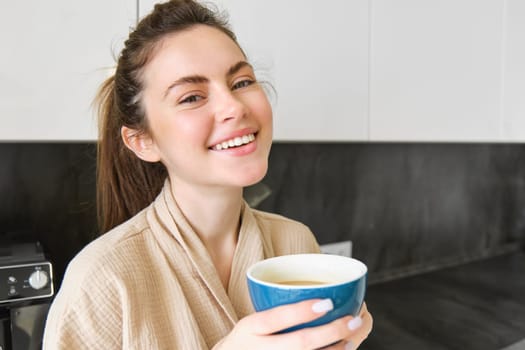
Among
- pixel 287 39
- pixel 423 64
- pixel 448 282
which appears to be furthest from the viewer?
pixel 448 282

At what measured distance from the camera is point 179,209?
30.0 inches

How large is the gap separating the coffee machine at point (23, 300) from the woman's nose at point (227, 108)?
0.41 meters

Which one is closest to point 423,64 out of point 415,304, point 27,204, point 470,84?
point 470,84

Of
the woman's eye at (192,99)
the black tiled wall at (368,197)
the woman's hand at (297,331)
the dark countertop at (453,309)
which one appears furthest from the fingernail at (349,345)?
the black tiled wall at (368,197)

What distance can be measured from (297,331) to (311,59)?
2.48 ft

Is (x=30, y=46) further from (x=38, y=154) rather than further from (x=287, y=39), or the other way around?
(x=287, y=39)

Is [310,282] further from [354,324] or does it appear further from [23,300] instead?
[23,300]

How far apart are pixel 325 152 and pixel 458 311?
2.10 ft

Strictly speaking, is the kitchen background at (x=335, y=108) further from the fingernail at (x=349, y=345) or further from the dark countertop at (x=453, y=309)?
the fingernail at (x=349, y=345)

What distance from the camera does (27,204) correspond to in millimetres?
1130

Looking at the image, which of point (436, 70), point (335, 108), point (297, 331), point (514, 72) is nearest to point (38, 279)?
point (297, 331)

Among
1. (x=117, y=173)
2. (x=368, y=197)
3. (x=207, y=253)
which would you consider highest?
(x=117, y=173)

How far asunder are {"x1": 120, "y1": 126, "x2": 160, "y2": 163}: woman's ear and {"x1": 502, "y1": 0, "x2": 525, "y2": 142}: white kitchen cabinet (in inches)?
45.9

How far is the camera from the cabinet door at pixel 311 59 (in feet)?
3.27
